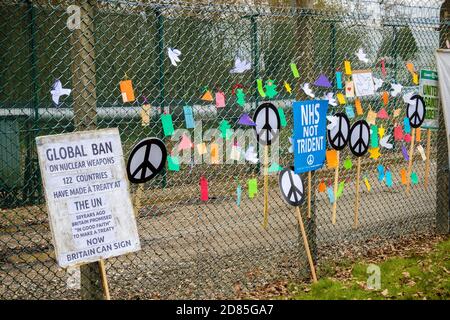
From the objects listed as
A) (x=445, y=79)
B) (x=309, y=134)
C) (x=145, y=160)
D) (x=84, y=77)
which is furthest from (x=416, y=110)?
(x=84, y=77)

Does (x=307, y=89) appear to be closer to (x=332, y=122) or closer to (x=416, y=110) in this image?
(x=332, y=122)

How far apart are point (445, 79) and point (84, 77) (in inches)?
195

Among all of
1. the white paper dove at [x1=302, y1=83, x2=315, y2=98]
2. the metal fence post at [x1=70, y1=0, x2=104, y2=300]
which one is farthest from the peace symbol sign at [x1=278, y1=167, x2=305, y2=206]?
the metal fence post at [x1=70, y1=0, x2=104, y2=300]

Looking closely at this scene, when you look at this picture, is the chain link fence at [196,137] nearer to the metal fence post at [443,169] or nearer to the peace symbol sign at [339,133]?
the metal fence post at [443,169]

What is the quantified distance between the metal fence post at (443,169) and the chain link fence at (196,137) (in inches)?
0.6

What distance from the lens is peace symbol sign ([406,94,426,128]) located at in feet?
23.6

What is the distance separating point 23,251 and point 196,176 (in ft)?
9.89

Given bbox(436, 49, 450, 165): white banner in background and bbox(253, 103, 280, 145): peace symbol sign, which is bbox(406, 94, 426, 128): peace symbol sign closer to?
bbox(436, 49, 450, 165): white banner in background

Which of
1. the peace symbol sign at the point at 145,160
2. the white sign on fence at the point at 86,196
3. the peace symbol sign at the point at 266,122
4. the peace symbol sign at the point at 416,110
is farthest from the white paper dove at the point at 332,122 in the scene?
the white sign on fence at the point at 86,196

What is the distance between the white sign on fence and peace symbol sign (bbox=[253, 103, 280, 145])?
180cm

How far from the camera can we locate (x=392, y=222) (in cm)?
802

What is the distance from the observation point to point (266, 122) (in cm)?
543
